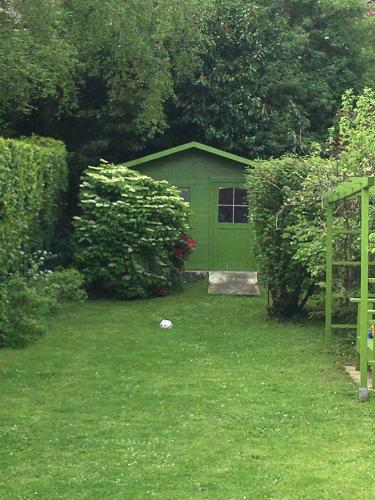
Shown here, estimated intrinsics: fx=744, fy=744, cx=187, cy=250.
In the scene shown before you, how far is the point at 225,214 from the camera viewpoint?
1677 cm

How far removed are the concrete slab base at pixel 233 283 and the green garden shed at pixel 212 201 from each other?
16.9 inches

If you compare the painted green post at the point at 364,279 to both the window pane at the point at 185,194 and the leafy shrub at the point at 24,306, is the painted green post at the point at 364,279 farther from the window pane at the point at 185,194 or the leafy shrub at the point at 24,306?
the window pane at the point at 185,194

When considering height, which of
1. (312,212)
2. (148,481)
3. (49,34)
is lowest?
(148,481)

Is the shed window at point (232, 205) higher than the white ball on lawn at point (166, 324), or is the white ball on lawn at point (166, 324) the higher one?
the shed window at point (232, 205)

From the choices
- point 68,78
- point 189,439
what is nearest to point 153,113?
point 68,78

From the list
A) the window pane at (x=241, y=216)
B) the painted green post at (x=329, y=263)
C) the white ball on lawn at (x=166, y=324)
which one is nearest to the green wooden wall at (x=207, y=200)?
the window pane at (x=241, y=216)

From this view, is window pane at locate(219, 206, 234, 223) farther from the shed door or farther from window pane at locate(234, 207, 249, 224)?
window pane at locate(234, 207, 249, 224)

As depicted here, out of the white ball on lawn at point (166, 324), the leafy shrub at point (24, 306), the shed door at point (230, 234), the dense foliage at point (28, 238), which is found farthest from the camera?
the shed door at point (230, 234)

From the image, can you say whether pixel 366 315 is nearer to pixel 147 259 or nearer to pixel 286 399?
pixel 286 399

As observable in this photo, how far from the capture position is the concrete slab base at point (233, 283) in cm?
1477

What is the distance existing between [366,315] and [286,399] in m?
1.17

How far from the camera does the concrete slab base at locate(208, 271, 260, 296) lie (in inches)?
581

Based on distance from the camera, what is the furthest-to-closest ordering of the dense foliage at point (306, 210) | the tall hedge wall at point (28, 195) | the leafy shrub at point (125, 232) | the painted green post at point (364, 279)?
the leafy shrub at point (125, 232) → the tall hedge wall at point (28, 195) → the dense foliage at point (306, 210) → the painted green post at point (364, 279)

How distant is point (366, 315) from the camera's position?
729 cm
